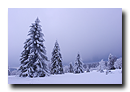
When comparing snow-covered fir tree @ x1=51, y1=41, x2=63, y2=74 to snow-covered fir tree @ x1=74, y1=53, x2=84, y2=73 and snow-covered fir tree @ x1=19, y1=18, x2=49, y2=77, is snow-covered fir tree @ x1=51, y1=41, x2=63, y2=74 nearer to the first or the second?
snow-covered fir tree @ x1=74, y1=53, x2=84, y2=73

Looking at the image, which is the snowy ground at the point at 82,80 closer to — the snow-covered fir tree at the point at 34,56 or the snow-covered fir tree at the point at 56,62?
the snow-covered fir tree at the point at 34,56

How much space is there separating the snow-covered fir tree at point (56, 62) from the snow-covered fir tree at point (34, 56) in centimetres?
913

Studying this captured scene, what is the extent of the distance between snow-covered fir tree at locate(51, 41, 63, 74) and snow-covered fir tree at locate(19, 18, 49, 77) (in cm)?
913

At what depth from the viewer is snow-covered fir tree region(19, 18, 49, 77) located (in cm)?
1000

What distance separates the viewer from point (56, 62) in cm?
2045

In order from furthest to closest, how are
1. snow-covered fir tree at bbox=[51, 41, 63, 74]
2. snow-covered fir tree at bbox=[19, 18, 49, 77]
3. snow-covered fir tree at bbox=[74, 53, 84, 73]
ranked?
snow-covered fir tree at bbox=[74, 53, 84, 73] < snow-covered fir tree at bbox=[51, 41, 63, 74] < snow-covered fir tree at bbox=[19, 18, 49, 77]

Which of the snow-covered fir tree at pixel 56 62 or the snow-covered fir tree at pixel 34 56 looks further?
the snow-covered fir tree at pixel 56 62

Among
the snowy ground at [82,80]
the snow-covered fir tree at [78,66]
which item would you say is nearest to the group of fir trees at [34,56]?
the snowy ground at [82,80]

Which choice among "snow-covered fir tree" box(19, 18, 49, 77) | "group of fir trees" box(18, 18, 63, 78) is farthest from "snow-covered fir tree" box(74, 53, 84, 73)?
"snow-covered fir tree" box(19, 18, 49, 77)

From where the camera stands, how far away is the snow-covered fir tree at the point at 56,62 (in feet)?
66.4

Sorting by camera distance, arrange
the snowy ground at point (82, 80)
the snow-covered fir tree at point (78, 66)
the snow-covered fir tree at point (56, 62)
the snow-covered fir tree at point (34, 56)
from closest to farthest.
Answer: the snowy ground at point (82, 80), the snow-covered fir tree at point (34, 56), the snow-covered fir tree at point (56, 62), the snow-covered fir tree at point (78, 66)
